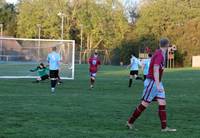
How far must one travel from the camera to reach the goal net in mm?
35406

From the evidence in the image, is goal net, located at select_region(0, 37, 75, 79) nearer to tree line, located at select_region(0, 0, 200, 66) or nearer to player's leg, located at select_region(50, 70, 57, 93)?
player's leg, located at select_region(50, 70, 57, 93)

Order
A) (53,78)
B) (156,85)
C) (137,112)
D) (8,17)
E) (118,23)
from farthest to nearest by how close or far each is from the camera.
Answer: (8,17) → (118,23) → (53,78) → (137,112) → (156,85)

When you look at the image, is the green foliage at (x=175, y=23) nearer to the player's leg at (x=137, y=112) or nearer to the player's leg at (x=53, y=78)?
the player's leg at (x=53, y=78)

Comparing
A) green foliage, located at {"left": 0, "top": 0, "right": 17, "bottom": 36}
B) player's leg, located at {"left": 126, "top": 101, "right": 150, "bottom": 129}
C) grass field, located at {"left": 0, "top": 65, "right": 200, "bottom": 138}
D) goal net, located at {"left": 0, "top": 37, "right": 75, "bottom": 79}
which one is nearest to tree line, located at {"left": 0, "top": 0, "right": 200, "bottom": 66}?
Result: green foliage, located at {"left": 0, "top": 0, "right": 17, "bottom": 36}

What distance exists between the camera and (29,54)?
36.2 metres

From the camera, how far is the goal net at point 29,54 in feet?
116

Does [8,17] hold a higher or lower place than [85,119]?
higher

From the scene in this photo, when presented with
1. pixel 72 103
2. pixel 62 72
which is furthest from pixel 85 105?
pixel 62 72

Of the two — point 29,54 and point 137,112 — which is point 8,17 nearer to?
point 29,54

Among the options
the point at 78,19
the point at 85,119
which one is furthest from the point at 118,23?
the point at 85,119

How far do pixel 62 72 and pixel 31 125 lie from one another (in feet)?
79.0

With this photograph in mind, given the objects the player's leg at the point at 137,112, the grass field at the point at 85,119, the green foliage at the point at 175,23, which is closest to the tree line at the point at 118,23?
the green foliage at the point at 175,23

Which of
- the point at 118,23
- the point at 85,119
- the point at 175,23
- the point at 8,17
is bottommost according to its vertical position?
the point at 85,119

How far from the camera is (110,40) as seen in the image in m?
101
